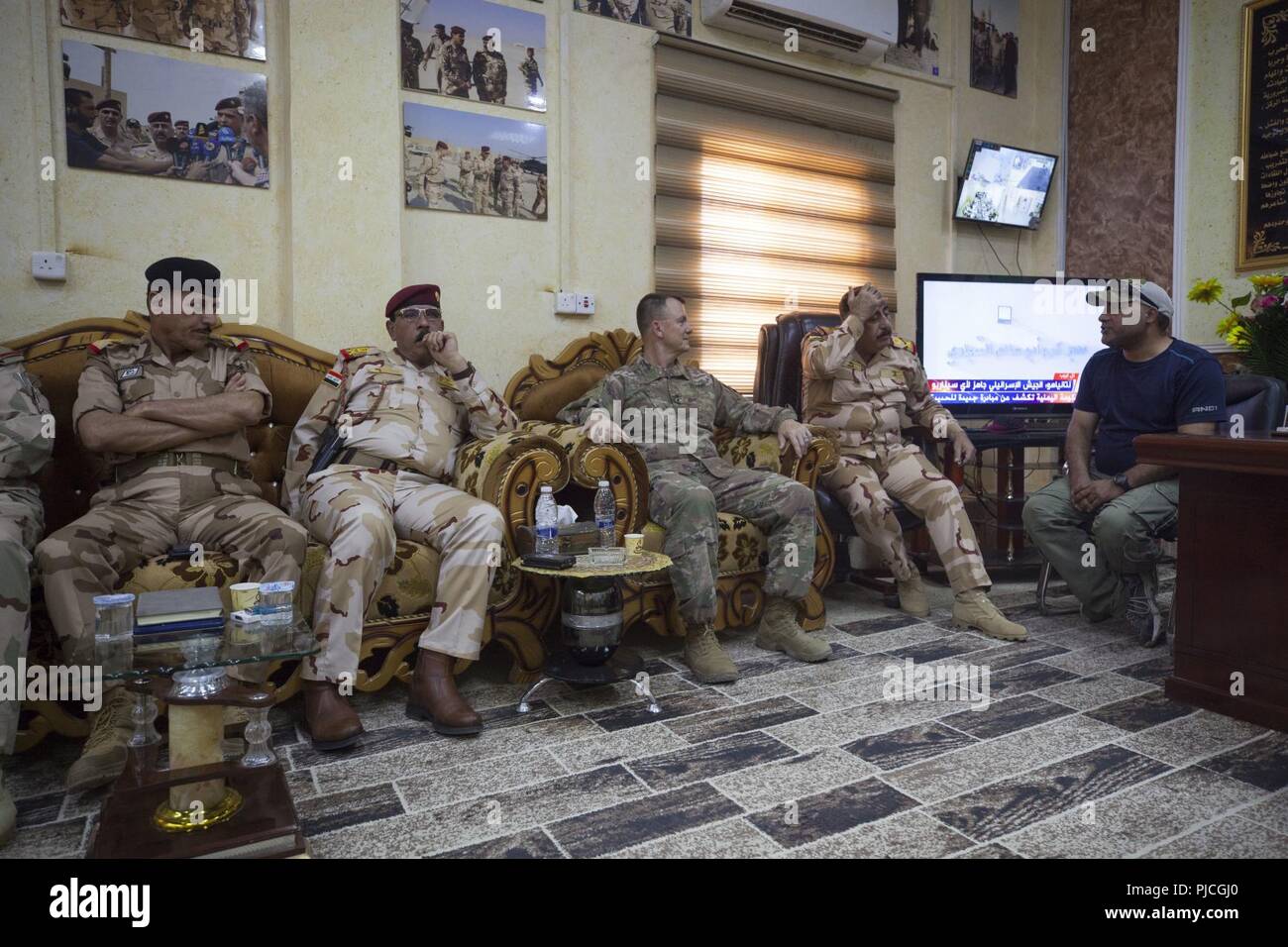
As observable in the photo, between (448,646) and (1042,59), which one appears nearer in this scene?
(448,646)

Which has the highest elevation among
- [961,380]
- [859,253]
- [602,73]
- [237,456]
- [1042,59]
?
[1042,59]

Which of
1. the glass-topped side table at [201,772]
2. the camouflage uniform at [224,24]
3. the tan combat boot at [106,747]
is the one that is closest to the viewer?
the glass-topped side table at [201,772]

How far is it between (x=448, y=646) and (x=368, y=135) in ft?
→ 6.92

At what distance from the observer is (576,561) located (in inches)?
96.3

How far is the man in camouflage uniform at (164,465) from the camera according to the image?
2.10m

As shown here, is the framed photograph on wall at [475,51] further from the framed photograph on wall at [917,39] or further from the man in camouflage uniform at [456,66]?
the framed photograph on wall at [917,39]

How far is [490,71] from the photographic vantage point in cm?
358

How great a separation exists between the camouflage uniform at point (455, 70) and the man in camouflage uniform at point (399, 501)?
3.73ft

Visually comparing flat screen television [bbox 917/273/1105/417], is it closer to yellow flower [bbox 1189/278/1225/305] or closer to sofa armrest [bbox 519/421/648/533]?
yellow flower [bbox 1189/278/1225/305]

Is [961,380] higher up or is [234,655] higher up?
[961,380]

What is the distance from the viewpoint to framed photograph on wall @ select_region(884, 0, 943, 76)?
15.5 ft

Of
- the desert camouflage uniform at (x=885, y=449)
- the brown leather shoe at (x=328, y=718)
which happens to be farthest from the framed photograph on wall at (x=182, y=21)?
the desert camouflage uniform at (x=885, y=449)
